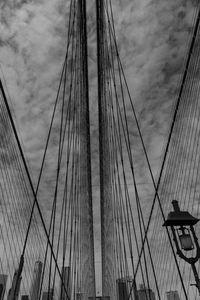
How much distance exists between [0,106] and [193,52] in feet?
10.0

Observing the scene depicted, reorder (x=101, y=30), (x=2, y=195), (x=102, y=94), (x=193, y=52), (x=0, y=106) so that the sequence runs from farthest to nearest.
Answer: (x=102, y=94), (x=101, y=30), (x=2, y=195), (x=0, y=106), (x=193, y=52)

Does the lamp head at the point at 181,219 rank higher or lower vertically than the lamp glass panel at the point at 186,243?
higher

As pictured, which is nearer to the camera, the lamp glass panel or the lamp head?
the lamp glass panel

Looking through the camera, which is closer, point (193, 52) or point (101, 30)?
point (193, 52)

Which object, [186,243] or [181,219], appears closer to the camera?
[186,243]

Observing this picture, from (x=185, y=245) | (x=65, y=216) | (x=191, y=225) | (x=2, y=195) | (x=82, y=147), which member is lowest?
(x=185, y=245)

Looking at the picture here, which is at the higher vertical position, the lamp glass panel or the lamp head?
the lamp head

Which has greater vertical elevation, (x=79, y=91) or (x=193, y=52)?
(x=79, y=91)

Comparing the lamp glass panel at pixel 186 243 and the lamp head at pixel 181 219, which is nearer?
the lamp glass panel at pixel 186 243

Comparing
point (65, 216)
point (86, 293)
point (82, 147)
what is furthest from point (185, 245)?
point (86, 293)

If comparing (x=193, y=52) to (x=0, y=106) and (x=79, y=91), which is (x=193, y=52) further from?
(x=79, y=91)

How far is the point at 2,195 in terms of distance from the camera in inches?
195

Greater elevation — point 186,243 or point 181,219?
point 181,219

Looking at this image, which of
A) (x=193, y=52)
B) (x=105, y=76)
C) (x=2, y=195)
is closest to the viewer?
(x=193, y=52)
